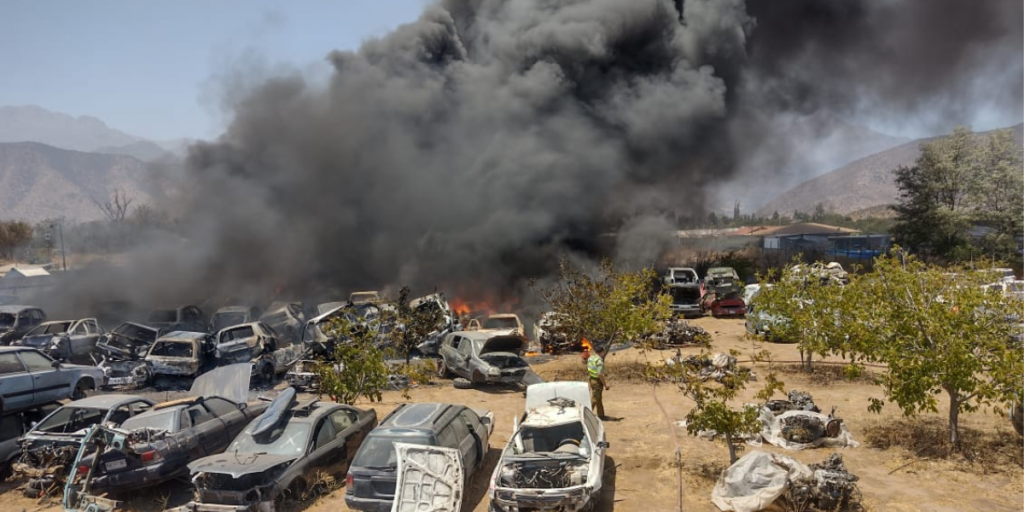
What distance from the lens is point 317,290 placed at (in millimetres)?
31656

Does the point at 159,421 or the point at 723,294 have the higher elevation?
the point at 723,294

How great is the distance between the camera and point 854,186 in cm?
14938

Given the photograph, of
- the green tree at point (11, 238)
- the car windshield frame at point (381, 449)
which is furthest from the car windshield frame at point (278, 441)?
the green tree at point (11, 238)

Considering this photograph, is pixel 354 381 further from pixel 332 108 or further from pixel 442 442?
pixel 332 108

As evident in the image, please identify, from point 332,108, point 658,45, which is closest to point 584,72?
point 658,45

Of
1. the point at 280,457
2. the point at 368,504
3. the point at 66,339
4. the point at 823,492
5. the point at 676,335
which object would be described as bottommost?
the point at 368,504

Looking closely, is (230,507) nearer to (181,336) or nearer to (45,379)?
(45,379)

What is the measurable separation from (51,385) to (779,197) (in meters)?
185

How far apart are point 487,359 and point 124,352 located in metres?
10.1

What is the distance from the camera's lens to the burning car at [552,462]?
730cm

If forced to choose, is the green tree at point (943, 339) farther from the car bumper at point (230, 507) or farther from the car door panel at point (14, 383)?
the car door panel at point (14, 383)

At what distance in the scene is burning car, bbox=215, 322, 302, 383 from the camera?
1691cm

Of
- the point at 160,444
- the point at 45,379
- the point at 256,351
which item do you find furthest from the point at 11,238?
the point at 160,444

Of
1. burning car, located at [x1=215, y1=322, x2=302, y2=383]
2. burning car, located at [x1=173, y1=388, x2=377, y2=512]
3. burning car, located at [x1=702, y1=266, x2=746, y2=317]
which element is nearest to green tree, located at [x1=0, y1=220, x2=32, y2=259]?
burning car, located at [x1=215, y1=322, x2=302, y2=383]
